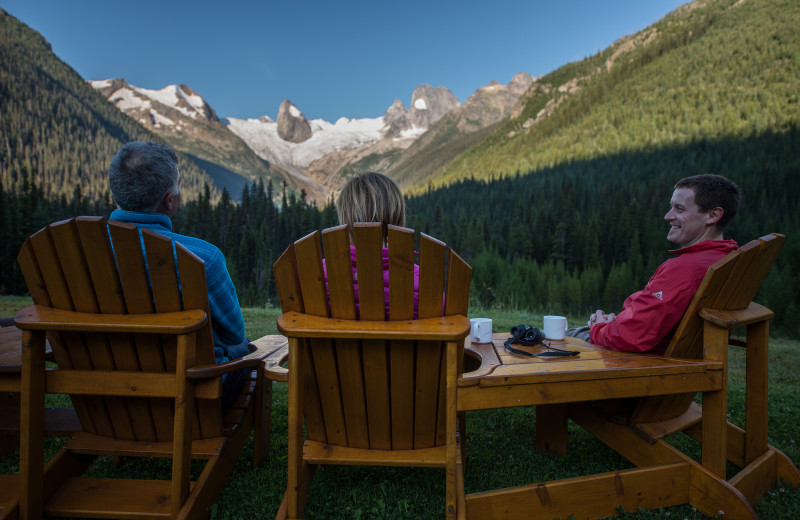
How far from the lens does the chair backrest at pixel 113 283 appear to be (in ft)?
6.19

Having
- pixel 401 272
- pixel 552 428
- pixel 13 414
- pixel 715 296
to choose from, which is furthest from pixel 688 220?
pixel 13 414

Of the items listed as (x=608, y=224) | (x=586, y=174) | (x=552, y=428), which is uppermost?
(x=586, y=174)

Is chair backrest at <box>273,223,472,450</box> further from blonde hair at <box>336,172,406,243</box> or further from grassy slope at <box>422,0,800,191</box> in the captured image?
grassy slope at <box>422,0,800,191</box>

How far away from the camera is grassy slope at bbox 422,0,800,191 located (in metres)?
74.4

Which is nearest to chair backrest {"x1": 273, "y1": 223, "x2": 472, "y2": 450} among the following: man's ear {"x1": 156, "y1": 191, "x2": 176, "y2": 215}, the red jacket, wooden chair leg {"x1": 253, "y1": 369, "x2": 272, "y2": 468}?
wooden chair leg {"x1": 253, "y1": 369, "x2": 272, "y2": 468}

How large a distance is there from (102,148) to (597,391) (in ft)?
545

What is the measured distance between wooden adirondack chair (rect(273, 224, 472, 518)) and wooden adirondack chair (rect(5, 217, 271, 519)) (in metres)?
0.42

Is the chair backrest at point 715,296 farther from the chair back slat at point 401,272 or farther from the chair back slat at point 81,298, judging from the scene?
the chair back slat at point 81,298

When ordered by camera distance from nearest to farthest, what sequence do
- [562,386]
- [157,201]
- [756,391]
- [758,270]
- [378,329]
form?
[378,329]
[562,386]
[157,201]
[758,270]
[756,391]

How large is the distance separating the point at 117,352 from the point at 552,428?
2.72m

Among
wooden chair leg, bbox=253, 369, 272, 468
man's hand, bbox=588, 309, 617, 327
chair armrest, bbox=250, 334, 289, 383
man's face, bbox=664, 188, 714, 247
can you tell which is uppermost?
man's face, bbox=664, 188, 714, 247

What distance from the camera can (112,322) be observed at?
188 cm

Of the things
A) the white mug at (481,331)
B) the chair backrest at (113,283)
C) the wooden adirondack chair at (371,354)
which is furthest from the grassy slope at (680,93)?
the chair backrest at (113,283)

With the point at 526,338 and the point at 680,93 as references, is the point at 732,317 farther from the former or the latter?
the point at 680,93
